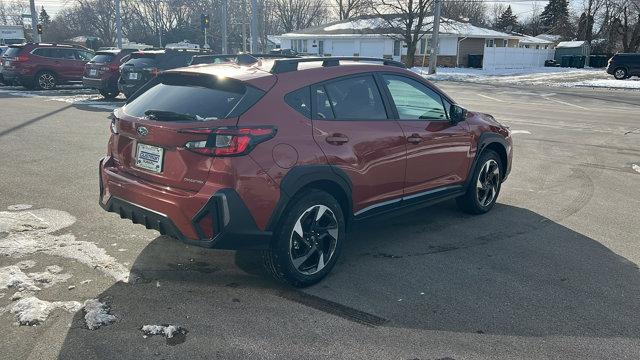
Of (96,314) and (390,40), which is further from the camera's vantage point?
(390,40)

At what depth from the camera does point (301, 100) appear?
3.97 m

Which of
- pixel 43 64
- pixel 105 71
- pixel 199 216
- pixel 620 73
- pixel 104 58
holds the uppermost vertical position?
pixel 620 73

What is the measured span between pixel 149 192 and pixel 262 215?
854 millimetres

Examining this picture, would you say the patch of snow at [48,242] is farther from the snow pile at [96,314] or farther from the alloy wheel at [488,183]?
the alloy wheel at [488,183]

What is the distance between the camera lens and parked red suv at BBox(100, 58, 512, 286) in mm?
3564

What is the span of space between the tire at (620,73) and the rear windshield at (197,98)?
36266 mm

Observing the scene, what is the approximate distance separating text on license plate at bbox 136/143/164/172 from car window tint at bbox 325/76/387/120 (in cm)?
138

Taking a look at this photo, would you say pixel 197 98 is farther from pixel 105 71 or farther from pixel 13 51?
pixel 13 51

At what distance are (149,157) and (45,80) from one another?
19.2 metres

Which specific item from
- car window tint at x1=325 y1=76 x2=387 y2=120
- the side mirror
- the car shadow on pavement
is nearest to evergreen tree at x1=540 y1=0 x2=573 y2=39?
the side mirror

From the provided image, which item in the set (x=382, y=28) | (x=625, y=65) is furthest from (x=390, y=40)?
(x=625, y=65)

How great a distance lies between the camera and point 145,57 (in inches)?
577

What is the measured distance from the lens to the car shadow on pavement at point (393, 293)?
346 centimetres

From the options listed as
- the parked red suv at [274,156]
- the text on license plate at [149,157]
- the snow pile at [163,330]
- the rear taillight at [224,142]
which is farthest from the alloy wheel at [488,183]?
the snow pile at [163,330]
